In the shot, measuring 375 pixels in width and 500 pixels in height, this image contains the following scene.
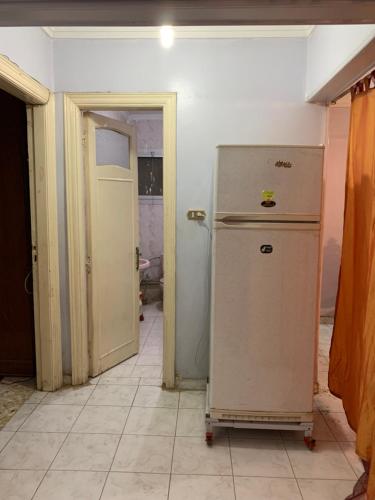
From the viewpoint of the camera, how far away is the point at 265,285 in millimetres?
2174

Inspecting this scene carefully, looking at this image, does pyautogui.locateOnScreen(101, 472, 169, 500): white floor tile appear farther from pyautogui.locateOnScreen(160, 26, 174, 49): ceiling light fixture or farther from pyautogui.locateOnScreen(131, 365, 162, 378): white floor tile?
pyautogui.locateOnScreen(160, 26, 174, 49): ceiling light fixture

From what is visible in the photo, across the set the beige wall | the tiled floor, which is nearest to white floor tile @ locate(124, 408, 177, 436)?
the tiled floor

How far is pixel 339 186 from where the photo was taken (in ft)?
14.7

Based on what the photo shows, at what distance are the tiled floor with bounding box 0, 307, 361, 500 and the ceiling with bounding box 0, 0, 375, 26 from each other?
2.03 meters

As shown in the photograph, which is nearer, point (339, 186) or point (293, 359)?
point (293, 359)

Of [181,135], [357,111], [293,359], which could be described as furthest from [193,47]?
[293,359]

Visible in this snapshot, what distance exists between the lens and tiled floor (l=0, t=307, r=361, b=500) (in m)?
1.91

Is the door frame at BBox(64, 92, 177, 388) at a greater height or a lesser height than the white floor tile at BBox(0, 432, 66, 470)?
greater

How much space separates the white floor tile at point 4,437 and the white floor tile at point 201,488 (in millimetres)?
1056

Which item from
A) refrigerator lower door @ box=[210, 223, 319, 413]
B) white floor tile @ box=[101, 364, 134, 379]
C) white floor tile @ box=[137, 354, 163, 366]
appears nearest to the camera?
refrigerator lower door @ box=[210, 223, 319, 413]

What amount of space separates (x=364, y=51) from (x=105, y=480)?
248 centimetres

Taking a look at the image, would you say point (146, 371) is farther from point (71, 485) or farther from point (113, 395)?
point (71, 485)

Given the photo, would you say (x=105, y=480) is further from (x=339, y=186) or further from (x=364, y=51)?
(x=339, y=186)

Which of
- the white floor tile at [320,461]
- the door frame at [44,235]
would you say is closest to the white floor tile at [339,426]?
the white floor tile at [320,461]
